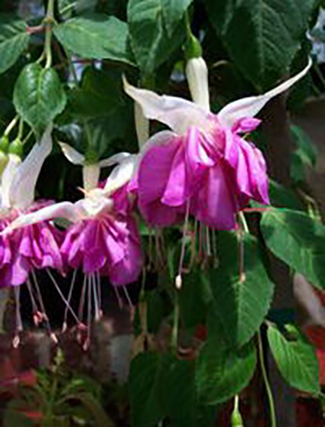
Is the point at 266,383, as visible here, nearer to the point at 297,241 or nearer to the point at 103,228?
the point at 297,241

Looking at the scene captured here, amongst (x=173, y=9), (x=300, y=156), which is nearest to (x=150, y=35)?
(x=173, y=9)

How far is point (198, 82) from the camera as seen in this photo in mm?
463

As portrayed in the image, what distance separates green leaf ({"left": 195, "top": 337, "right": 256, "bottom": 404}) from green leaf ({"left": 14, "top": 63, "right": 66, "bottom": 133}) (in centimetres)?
28

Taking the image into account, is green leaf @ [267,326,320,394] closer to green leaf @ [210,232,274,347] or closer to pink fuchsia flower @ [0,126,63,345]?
green leaf @ [210,232,274,347]

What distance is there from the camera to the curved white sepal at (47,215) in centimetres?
45

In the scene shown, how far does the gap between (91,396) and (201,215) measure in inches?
28.2

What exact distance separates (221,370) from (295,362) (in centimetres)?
7

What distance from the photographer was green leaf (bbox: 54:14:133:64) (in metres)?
0.50

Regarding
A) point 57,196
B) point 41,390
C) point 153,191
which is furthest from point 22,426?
point 153,191

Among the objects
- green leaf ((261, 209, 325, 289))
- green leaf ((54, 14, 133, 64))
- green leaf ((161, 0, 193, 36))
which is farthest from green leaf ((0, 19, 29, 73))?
green leaf ((261, 209, 325, 289))

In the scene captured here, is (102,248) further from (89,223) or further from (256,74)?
(256,74)

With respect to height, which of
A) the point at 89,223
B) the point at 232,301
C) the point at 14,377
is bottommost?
the point at 14,377

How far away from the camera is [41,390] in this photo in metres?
1.13

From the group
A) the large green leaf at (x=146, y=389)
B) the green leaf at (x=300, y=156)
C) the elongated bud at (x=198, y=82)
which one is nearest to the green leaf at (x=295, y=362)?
the large green leaf at (x=146, y=389)
